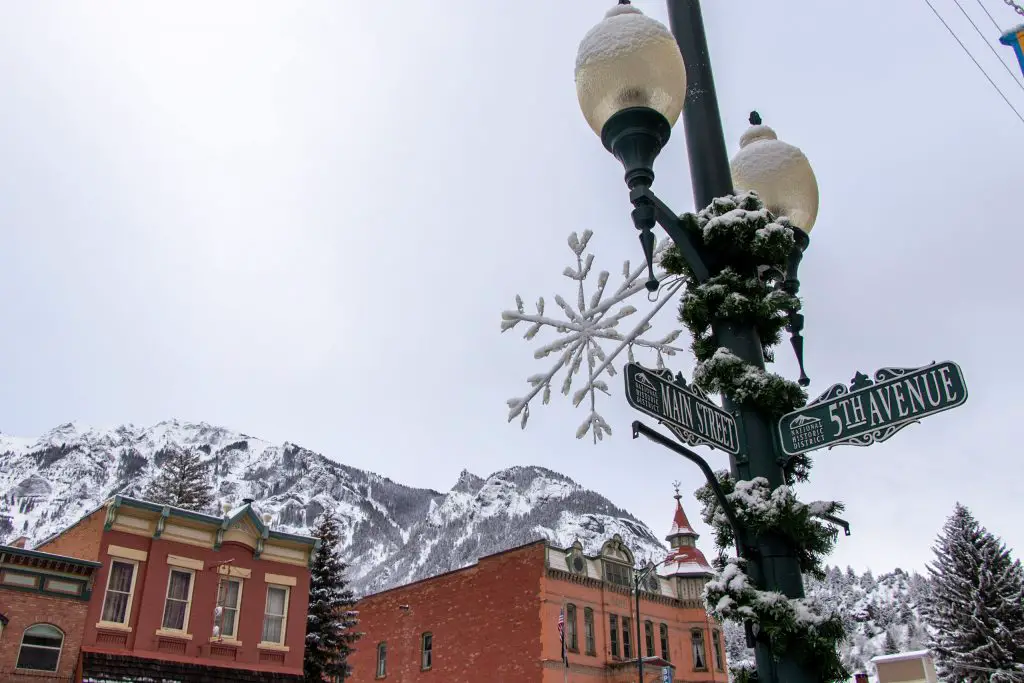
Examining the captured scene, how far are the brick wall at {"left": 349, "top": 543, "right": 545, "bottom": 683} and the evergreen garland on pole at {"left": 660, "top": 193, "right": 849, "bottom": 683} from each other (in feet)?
111

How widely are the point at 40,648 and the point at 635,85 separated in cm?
2037

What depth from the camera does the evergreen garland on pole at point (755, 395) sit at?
322 cm

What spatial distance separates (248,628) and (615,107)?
22133 millimetres

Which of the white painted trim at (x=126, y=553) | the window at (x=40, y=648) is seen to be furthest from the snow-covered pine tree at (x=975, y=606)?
the window at (x=40, y=648)

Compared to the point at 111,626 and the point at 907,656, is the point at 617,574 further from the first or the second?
the point at 111,626

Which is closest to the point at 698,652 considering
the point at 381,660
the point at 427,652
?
the point at 427,652

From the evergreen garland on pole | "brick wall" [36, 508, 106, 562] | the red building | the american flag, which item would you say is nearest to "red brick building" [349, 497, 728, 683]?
the american flag

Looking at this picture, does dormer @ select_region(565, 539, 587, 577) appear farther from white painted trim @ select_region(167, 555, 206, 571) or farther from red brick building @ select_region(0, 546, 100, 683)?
red brick building @ select_region(0, 546, 100, 683)

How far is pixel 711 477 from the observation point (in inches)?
129

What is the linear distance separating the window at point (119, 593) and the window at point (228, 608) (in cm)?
229

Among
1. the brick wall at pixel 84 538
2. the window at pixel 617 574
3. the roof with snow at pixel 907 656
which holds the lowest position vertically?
the roof with snow at pixel 907 656

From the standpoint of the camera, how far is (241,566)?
23016 millimetres

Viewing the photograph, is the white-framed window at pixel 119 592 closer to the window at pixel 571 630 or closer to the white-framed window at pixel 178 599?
the white-framed window at pixel 178 599

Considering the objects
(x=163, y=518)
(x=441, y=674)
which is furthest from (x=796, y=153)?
(x=441, y=674)
